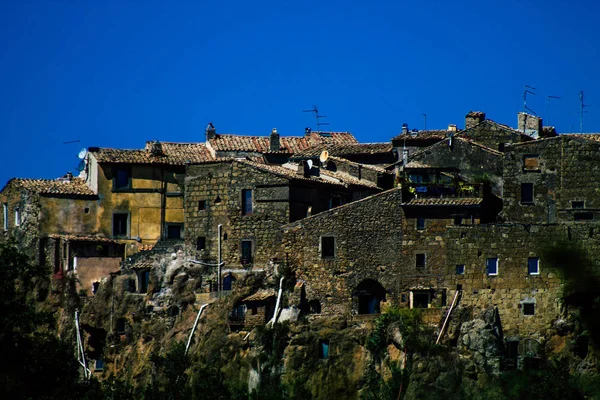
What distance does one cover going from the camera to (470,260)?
41.0 meters

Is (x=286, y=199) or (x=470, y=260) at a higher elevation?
(x=286, y=199)

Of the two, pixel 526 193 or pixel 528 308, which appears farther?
pixel 526 193

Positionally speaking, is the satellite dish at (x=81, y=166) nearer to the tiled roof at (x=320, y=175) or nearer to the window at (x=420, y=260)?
the tiled roof at (x=320, y=175)

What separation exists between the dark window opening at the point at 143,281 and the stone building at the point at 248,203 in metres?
3.14

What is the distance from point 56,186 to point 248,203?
1345cm

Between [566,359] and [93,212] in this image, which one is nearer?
[566,359]

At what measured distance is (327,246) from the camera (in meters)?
43.7

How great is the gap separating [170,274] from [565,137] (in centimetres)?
1924

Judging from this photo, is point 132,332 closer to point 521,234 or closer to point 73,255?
point 73,255

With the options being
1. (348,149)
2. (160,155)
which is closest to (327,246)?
(348,149)

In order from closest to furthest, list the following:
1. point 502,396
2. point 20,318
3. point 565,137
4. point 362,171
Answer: point 502,396 < point 20,318 < point 565,137 < point 362,171

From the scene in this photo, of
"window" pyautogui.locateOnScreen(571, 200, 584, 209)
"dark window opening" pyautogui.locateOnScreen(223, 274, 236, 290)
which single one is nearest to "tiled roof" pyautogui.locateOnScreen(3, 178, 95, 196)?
"dark window opening" pyautogui.locateOnScreen(223, 274, 236, 290)

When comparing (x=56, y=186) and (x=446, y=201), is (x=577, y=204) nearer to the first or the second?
(x=446, y=201)

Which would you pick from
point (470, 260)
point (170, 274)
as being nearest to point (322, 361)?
point (470, 260)
